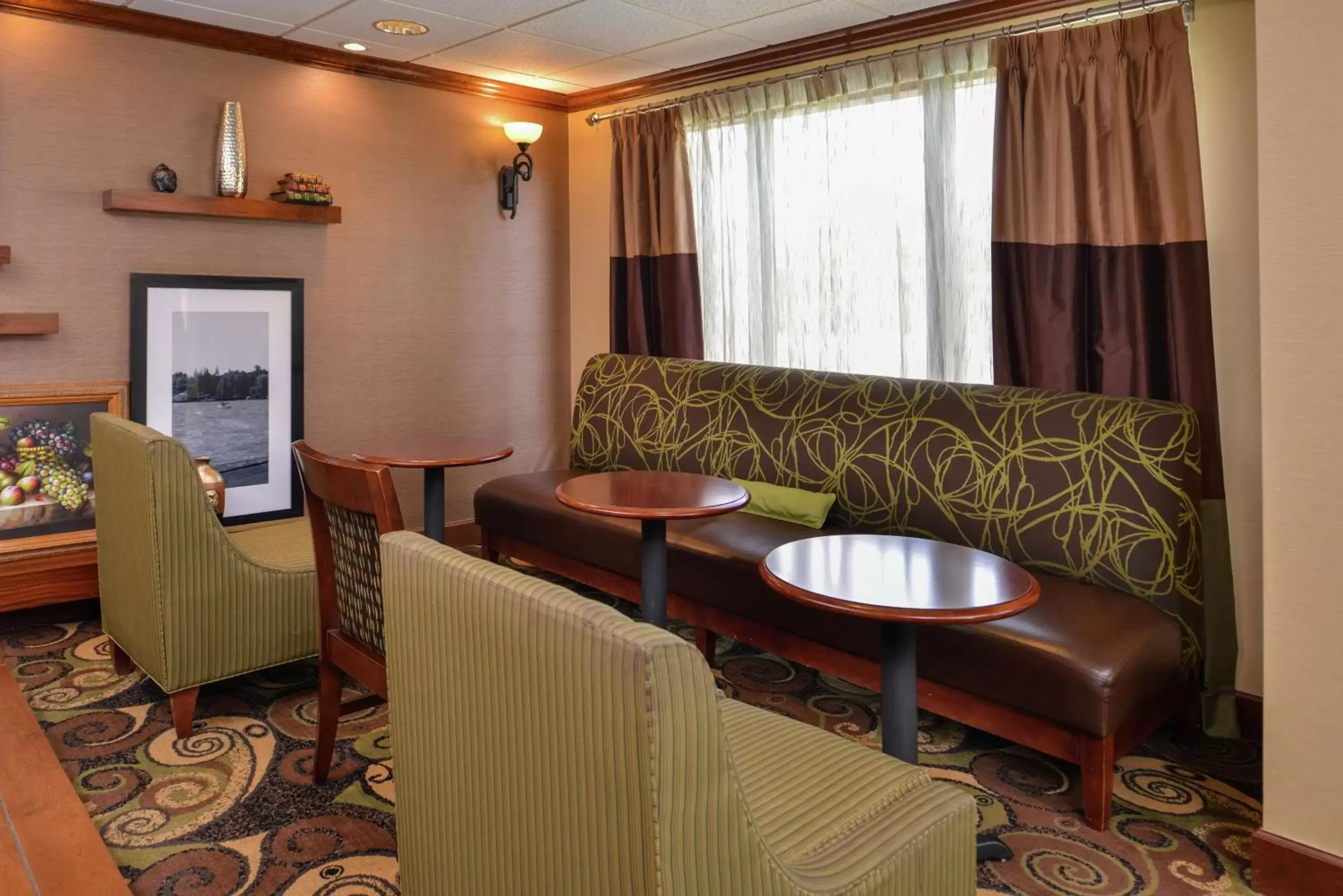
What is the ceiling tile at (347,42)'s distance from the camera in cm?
415

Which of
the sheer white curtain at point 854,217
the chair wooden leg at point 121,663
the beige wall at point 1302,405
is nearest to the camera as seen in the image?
the beige wall at point 1302,405

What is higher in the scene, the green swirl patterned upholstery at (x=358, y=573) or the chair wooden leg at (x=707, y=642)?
the green swirl patterned upholstery at (x=358, y=573)

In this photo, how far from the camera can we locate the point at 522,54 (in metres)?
4.42

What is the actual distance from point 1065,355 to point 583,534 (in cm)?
194

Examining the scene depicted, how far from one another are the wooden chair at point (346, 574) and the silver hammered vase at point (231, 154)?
2.06 meters

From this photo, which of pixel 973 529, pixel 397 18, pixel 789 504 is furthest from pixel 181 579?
pixel 973 529

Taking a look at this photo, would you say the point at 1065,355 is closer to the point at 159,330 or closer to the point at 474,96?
the point at 474,96

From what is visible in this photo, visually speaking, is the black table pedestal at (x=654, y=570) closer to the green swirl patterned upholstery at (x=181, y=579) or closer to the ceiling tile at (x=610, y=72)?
A: the green swirl patterned upholstery at (x=181, y=579)

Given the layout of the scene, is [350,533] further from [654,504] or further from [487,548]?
[487,548]

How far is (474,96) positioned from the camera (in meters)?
5.01

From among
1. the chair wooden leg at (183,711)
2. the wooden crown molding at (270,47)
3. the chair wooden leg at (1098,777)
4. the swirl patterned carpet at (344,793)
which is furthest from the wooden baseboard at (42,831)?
the wooden crown molding at (270,47)

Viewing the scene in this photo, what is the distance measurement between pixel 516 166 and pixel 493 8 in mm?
1430

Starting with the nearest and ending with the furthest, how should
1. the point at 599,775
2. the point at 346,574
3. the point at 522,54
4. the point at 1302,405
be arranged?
the point at 599,775, the point at 1302,405, the point at 346,574, the point at 522,54

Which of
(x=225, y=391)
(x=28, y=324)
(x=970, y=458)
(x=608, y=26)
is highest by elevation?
(x=608, y=26)
